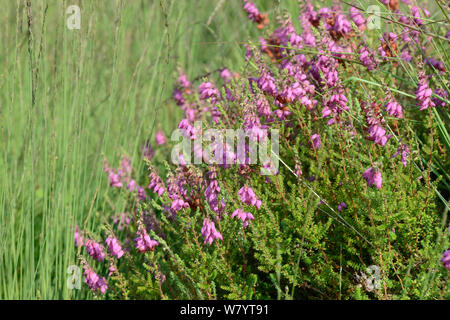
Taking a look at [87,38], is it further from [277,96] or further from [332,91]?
[332,91]

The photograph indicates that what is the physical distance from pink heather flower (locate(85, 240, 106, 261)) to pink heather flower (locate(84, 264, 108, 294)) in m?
0.07

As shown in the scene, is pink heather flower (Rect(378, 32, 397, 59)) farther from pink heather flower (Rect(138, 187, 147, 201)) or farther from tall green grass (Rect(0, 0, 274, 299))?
pink heather flower (Rect(138, 187, 147, 201))

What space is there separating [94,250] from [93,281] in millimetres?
136

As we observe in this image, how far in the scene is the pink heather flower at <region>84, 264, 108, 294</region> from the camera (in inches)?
81.9

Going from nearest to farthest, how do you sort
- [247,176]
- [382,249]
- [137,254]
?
[382,249] → [247,176] → [137,254]

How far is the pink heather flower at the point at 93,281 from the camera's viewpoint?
6.82 ft

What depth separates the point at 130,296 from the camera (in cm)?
227

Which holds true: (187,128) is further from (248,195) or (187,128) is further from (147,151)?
(147,151)

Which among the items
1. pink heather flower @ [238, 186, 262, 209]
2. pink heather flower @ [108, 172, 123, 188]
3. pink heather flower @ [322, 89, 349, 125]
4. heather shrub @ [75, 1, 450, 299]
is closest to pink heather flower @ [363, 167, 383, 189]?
heather shrub @ [75, 1, 450, 299]

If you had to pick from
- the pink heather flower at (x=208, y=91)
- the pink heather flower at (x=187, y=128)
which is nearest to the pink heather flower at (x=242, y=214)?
the pink heather flower at (x=187, y=128)

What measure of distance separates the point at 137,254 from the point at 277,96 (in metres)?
1.16
